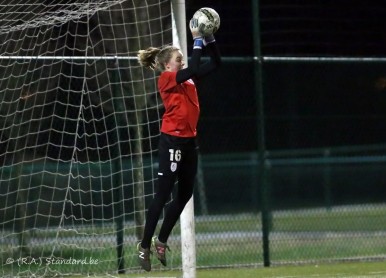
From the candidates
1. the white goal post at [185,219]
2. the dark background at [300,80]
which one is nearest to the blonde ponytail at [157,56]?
the white goal post at [185,219]

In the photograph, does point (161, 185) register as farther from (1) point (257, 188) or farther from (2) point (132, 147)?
(1) point (257, 188)

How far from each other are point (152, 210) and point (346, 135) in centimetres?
571

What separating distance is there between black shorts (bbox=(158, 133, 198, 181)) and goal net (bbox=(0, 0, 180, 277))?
3.13m

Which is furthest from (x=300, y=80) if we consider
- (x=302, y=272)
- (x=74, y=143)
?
(x=74, y=143)

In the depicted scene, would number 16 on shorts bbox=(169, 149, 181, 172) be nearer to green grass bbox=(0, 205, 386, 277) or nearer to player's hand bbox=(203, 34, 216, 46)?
player's hand bbox=(203, 34, 216, 46)

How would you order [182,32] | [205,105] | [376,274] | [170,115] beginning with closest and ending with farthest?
[170,115] < [182,32] < [376,274] < [205,105]

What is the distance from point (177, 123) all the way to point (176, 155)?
0.27m

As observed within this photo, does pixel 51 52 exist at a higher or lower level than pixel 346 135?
higher

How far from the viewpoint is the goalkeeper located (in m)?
10.5

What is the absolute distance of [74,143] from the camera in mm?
13672

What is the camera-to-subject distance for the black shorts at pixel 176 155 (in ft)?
34.6

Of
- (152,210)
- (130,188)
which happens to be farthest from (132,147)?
(152,210)

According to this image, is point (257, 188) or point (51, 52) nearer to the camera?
point (51, 52)

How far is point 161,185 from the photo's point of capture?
420 inches
